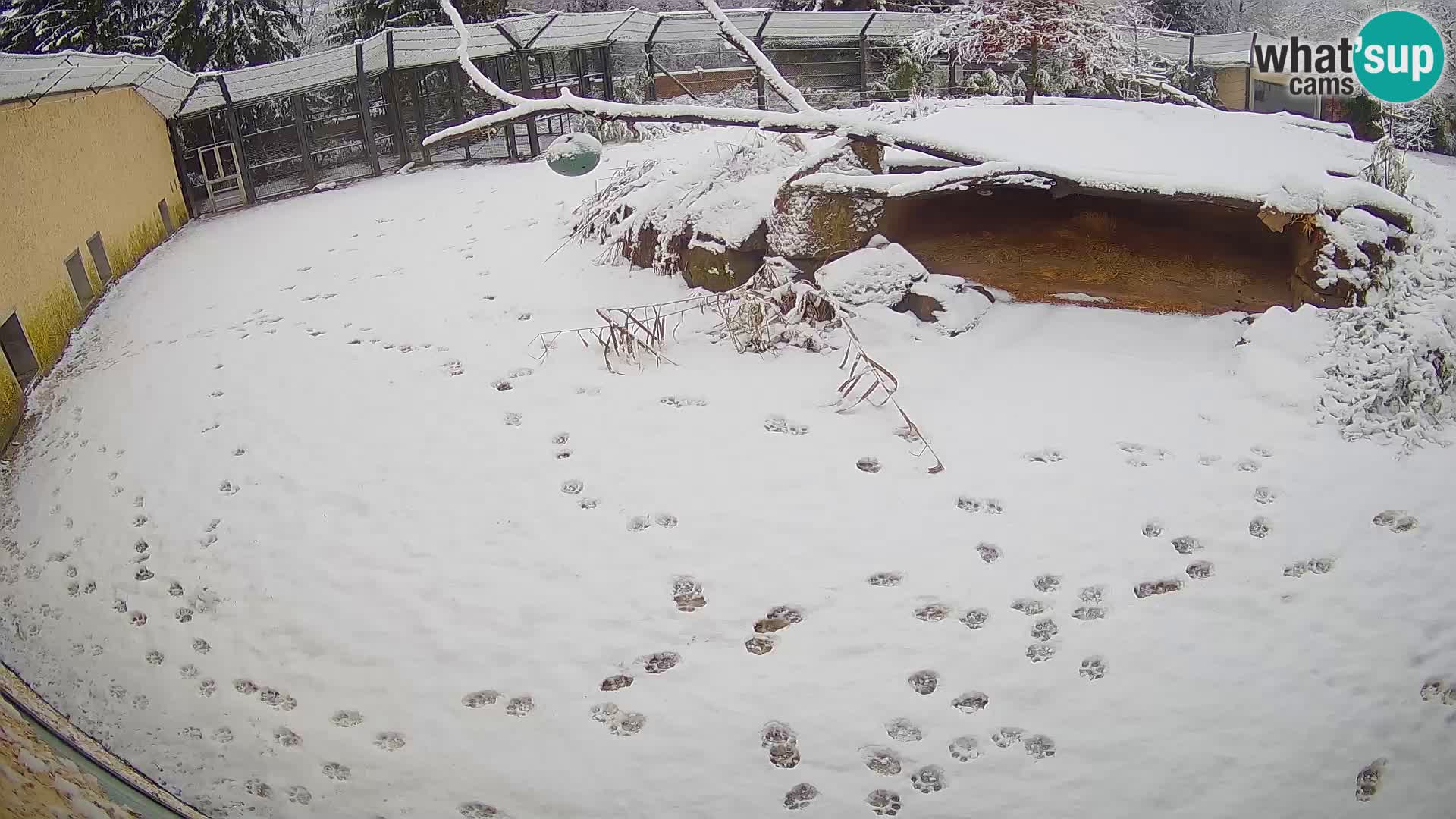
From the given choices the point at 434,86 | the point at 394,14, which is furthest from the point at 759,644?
the point at 394,14

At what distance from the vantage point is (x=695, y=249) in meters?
6.55

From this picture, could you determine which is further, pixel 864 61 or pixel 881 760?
pixel 864 61

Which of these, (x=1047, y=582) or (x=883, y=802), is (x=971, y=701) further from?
(x=1047, y=582)

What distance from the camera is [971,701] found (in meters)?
3.12

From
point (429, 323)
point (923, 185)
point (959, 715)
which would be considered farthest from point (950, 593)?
point (429, 323)

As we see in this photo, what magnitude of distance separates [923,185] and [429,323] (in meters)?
3.69

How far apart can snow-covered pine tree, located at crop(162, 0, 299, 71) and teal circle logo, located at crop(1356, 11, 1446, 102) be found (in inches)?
613

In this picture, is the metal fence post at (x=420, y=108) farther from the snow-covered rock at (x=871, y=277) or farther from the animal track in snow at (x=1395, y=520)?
the animal track in snow at (x=1395, y=520)

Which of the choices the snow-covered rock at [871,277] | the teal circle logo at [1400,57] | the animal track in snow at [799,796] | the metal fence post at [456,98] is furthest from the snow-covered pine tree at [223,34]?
the teal circle logo at [1400,57]

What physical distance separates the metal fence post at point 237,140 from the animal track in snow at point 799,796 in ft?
40.9

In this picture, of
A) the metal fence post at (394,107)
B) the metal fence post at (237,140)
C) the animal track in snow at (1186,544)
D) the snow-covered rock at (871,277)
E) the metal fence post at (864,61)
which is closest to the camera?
the animal track in snow at (1186,544)

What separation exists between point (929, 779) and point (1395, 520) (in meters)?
2.57

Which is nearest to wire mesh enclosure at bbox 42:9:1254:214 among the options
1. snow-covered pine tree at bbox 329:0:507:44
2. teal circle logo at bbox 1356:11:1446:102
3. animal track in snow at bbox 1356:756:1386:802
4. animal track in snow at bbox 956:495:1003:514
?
snow-covered pine tree at bbox 329:0:507:44

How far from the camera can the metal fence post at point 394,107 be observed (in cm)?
1238
